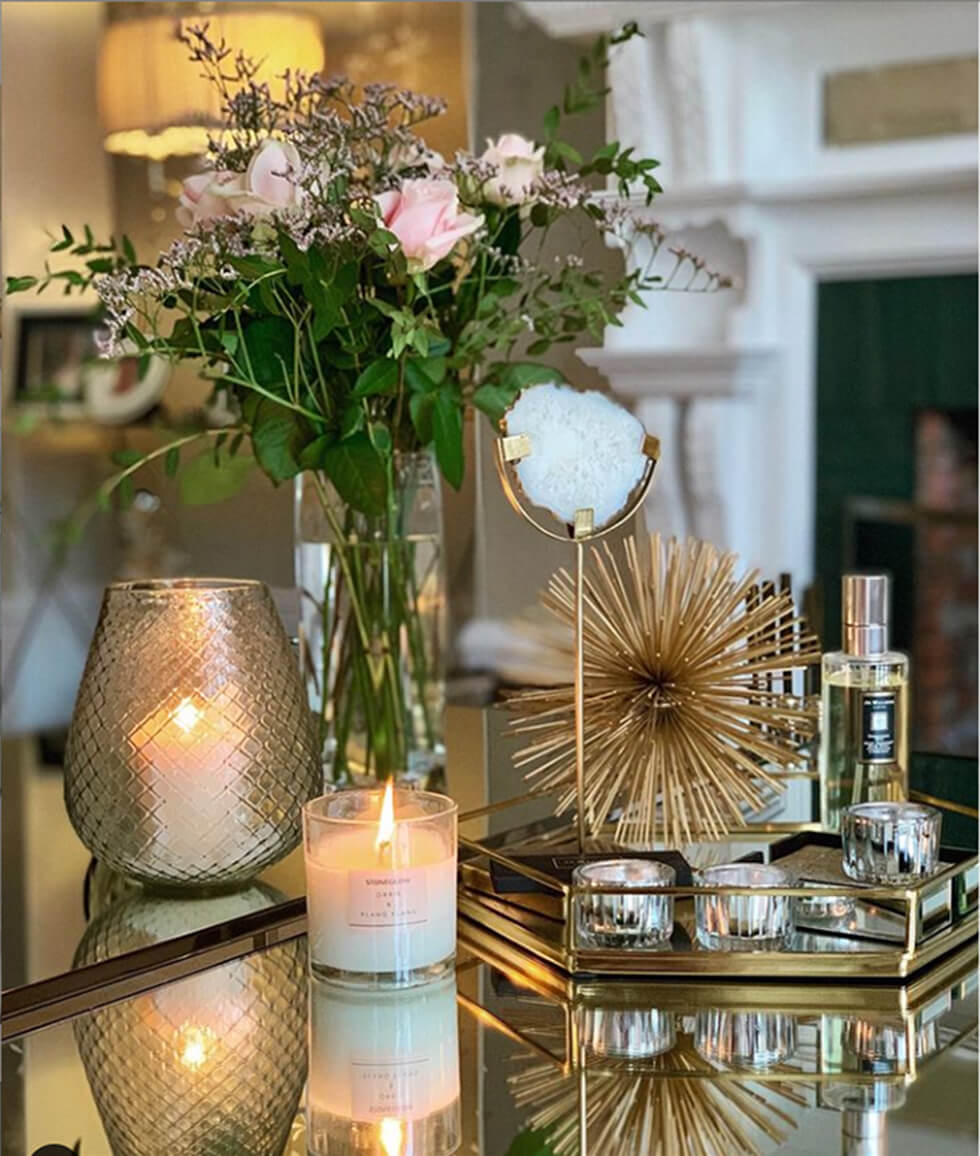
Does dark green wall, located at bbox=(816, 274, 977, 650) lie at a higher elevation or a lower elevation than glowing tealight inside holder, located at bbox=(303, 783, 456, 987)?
higher

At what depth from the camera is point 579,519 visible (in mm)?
792

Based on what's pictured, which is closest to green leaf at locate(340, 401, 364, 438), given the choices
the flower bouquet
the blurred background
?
the flower bouquet

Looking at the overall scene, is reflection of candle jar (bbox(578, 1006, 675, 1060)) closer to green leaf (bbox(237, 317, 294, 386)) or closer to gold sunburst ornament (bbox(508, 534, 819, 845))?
gold sunburst ornament (bbox(508, 534, 819, 845))

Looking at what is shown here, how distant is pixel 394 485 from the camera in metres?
1.02

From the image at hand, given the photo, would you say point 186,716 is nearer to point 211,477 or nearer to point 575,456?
point 575,456

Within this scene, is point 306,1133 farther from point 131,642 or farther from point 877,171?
point 877,171

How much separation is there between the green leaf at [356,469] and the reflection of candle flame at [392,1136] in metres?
0.43

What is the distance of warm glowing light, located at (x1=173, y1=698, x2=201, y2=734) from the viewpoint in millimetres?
792

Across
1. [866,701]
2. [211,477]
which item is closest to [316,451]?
[211,477]

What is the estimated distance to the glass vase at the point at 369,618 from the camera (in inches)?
40.3

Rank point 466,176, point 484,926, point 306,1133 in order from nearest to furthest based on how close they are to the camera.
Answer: point 306,1133 → point 484,926 → point 466,176

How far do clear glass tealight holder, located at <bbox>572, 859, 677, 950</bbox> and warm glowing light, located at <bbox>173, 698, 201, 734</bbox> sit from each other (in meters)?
0.21

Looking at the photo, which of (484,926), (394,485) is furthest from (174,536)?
Answer: (484,926)

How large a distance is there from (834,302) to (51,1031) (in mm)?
2322
